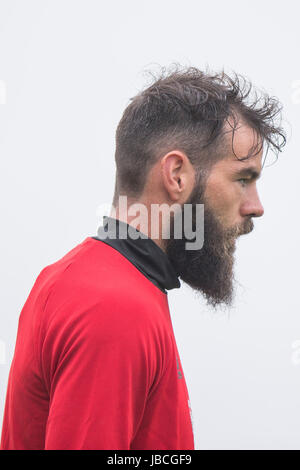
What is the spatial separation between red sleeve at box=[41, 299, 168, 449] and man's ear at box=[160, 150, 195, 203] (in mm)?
Result: 211

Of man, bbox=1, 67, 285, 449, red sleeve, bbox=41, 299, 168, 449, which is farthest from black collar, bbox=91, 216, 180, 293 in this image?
red sleeve, bbox=41, 299, 168, 449

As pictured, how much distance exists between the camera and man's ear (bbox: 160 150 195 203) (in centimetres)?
71

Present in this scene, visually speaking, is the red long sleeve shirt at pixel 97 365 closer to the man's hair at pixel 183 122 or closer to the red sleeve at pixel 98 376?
the red sleeve at pixel 98 376

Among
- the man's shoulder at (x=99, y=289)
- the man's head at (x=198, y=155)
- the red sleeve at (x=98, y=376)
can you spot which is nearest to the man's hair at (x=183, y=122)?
the man's head at (x=198, y=155)

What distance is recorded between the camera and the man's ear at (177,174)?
0.71m

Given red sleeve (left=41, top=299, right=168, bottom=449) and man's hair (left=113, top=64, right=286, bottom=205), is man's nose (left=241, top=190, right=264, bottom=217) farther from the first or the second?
red sleeve (left=41, top=299, right=168, bottom=449)

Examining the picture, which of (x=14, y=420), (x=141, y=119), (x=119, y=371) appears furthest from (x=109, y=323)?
(x=141, y=119)

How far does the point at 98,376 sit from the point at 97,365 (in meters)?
0.01

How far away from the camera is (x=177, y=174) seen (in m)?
0.72

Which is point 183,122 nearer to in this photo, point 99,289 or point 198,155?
point 198,155

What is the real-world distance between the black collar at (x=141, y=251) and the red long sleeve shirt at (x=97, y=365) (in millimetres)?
15

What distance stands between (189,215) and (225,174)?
8cm

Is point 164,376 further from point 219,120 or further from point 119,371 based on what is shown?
point 219,120

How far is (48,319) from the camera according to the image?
61cm
